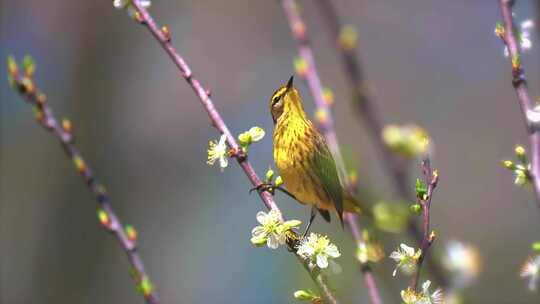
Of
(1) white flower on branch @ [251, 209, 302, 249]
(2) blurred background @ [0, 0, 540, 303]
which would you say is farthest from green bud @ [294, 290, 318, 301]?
(2) blurred background @ [0, 0, 540, 303]

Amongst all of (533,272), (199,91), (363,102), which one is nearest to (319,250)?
(199,91)

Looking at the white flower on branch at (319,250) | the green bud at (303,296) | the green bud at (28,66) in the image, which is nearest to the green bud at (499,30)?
the white flower on branch at (319,250)

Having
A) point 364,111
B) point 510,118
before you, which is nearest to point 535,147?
point 364,111

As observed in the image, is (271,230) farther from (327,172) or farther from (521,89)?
(327,172)

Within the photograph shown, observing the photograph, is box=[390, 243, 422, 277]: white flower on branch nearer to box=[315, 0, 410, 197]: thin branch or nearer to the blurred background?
box=[315, 0, 410, 197]: thin branch

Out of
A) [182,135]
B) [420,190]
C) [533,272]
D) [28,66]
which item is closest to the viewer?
[533,272]

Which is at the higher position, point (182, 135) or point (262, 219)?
point (182, 135)

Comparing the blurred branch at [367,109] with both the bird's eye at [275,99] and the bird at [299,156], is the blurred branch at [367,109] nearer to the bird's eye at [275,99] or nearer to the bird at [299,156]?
the bird at [299,156]

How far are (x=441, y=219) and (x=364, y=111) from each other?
354 inches

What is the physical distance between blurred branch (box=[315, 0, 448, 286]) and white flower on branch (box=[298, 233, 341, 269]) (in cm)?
95

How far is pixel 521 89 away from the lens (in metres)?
1.59

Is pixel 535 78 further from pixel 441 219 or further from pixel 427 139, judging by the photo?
pixel 427 139

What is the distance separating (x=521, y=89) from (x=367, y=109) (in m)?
0.71

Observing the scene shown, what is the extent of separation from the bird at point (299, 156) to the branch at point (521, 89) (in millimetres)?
1955
